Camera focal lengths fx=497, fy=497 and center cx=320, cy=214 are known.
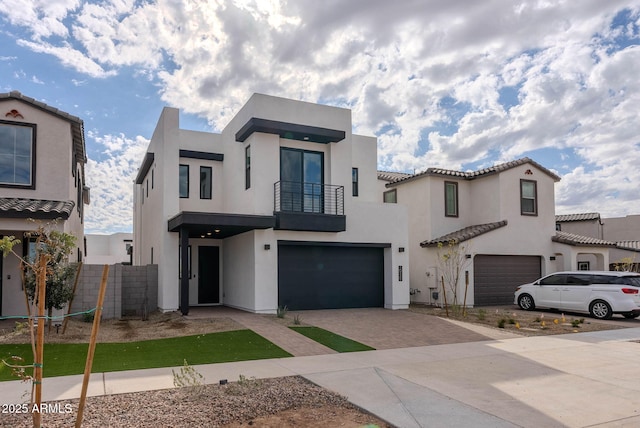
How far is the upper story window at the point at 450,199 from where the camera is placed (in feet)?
74.1

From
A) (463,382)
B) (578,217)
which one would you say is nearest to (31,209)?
(463,382)

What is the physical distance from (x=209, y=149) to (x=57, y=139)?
591cm

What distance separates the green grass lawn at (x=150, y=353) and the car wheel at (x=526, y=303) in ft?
39.9

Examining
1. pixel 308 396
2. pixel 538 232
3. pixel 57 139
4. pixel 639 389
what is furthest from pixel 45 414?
pixel 538 232

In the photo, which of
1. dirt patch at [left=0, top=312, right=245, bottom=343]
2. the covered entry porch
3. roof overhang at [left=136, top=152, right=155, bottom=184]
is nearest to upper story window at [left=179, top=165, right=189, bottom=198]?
roof overhang at [left=136, top=152, right=155, bottom=184]

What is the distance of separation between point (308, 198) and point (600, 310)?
34.7 ft

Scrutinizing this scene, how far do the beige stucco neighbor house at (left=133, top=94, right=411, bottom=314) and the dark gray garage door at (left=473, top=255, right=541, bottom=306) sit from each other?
4.06 meters

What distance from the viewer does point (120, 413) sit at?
234 inches

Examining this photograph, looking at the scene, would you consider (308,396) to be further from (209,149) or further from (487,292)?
(487,292)

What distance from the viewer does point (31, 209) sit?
12922 millimetres

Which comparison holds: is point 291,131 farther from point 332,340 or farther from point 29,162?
point 29,162

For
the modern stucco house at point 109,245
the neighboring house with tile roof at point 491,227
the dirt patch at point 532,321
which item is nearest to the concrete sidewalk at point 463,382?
the dirt patch at point 532,321

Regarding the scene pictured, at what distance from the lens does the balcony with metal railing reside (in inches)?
643

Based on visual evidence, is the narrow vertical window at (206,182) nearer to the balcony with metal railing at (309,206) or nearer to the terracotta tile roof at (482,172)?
the balcony with metal railing at (309,206)
